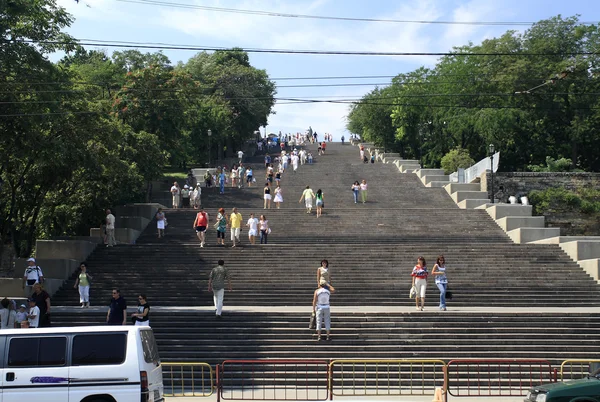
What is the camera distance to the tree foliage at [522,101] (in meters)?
55.2

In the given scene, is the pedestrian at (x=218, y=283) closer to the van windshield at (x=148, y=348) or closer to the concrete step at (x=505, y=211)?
the van windshield at (x=148, y=348)

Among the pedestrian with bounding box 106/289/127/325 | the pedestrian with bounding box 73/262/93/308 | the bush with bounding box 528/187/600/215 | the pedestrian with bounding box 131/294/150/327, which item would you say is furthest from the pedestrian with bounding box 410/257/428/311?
the bush with bounding box 528/187/600/215

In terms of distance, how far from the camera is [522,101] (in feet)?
185

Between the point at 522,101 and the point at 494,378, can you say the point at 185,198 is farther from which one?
the point at 522,101

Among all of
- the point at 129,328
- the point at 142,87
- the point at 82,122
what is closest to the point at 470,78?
the point at 142,87

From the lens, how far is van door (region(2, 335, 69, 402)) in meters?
13.0

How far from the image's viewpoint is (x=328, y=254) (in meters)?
30.2

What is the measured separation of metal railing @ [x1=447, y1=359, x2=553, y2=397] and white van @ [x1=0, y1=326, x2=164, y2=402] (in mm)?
7088

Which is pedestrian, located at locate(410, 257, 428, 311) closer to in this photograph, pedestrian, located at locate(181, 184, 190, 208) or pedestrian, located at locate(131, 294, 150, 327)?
pedestrian, located at locate(131, 294, 150, 327)

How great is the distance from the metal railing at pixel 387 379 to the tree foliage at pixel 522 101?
35.5m

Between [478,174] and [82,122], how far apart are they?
79.0 feet

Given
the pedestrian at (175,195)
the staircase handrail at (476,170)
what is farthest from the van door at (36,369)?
the staircase handrail at (476,170)

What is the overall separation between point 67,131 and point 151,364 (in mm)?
16567

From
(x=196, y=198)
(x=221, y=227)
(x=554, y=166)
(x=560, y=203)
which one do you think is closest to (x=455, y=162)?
(x=554, y=166)
